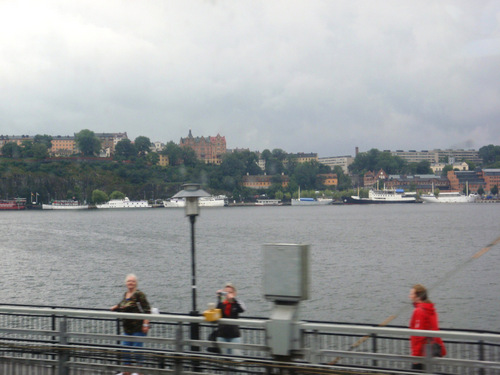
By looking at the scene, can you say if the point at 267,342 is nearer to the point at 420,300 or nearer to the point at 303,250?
the point at 303,250

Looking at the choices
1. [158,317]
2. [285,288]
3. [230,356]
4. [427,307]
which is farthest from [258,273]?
[285,288]

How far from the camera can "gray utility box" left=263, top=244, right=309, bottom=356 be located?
741 centimetres

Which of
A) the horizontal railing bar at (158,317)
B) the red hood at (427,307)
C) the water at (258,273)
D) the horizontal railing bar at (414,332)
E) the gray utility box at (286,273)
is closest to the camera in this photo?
the horizontal railing bar at (414,332)

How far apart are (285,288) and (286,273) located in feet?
0.62

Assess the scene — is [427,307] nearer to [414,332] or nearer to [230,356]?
[414,332]

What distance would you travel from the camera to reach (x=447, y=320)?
2750 centimetres

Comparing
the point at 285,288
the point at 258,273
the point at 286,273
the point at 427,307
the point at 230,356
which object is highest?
the point at 286,273

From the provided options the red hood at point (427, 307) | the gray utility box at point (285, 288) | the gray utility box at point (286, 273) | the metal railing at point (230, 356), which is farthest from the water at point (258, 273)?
the gray utility box at point (286, 273)

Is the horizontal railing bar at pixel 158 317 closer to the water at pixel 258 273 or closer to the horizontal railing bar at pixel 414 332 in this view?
the horizontal railing bar at pixel 414 332

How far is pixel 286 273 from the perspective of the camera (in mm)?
7453

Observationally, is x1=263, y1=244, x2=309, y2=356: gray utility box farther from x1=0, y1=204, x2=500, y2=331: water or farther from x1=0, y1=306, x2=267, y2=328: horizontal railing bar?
x1=0, y1=204, x2=500, y2=331: water

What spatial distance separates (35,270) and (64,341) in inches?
1683

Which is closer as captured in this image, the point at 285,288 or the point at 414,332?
the point at 414,332

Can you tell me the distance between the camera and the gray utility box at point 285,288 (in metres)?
7.41
